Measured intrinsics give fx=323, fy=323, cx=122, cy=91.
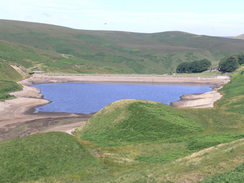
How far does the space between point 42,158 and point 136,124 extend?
24.7m

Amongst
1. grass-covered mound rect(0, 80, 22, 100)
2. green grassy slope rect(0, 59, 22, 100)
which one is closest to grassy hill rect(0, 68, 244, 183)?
grass-covered mound rect(0, 80, 22, 100)

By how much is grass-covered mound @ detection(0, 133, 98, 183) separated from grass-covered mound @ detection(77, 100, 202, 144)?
10931mm

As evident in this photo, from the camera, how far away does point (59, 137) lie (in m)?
53.0

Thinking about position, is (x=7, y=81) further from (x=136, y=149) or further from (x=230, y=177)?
(x=230, y=177)

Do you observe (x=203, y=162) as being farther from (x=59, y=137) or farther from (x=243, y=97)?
(x=243, y=97)

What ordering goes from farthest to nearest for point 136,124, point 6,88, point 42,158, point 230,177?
point 6,88 → point 136,124 → point 42,158 → point 230,177

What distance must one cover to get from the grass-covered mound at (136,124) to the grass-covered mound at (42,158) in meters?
10.9

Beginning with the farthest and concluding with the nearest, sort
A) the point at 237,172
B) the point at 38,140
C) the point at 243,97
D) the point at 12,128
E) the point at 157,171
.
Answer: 1. the point at 243,97
2. the point at 12,128
3. the point at 38,140
4. the point at 157,171
5. the point at 237,172

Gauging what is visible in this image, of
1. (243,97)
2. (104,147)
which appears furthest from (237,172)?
(243,97)

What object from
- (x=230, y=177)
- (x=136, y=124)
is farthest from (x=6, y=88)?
(x=230, y=177)

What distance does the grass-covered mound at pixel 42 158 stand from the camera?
40.5 meters

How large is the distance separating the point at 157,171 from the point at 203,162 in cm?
564

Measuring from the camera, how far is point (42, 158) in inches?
1754

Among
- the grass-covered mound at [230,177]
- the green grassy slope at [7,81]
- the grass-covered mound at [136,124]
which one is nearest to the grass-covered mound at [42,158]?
the grass-covered mound at [136,124]
